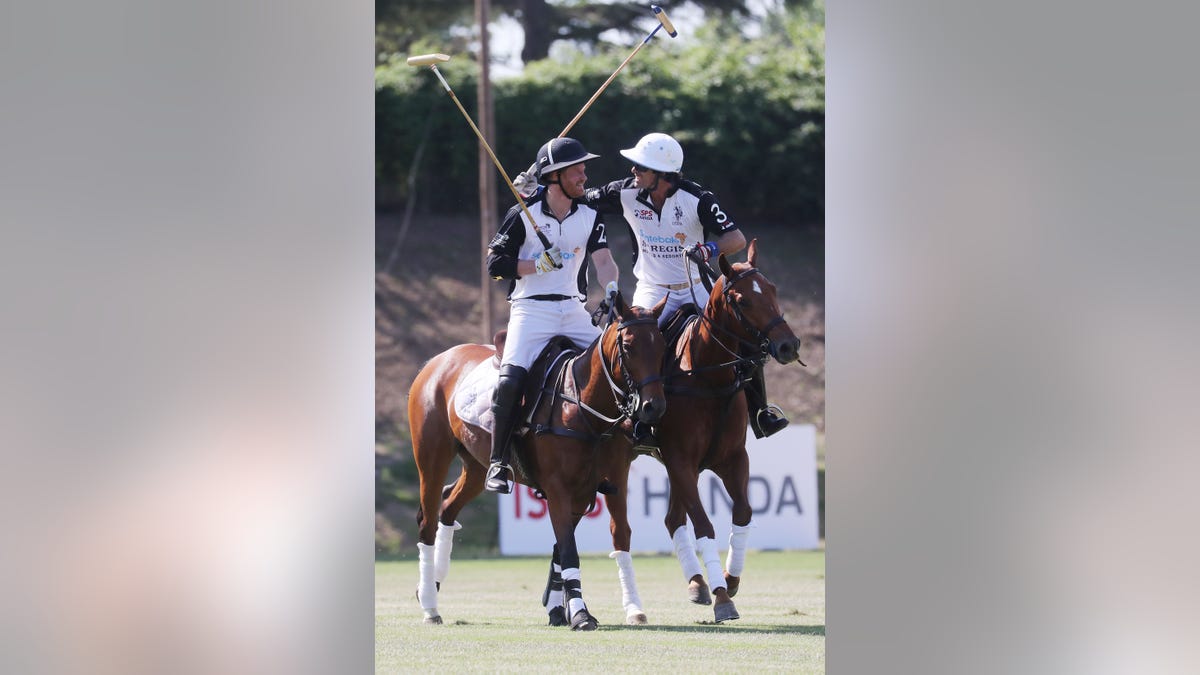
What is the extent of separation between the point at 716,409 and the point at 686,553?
755mm

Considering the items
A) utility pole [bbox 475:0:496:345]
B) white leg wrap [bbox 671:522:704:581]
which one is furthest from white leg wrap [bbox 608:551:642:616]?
utility pole [bbox 475:0:496:345]

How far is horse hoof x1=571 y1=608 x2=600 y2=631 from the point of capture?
7379mm

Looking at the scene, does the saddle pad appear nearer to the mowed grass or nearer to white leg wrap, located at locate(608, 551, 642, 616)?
white leg wrap, located at locate(608, 551, 642, 616)

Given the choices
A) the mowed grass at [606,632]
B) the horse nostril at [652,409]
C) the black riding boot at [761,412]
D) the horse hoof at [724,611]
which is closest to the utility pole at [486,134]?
the mowed grass at [606,632]

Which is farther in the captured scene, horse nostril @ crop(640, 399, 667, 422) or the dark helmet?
the dark helmet

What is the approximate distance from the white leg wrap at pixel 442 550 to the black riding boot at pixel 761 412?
172cm

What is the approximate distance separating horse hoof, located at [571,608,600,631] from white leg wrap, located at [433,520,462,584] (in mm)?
1477

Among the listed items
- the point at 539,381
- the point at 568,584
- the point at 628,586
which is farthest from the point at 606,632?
the point at 539,381

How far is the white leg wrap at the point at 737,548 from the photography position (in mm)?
8328
